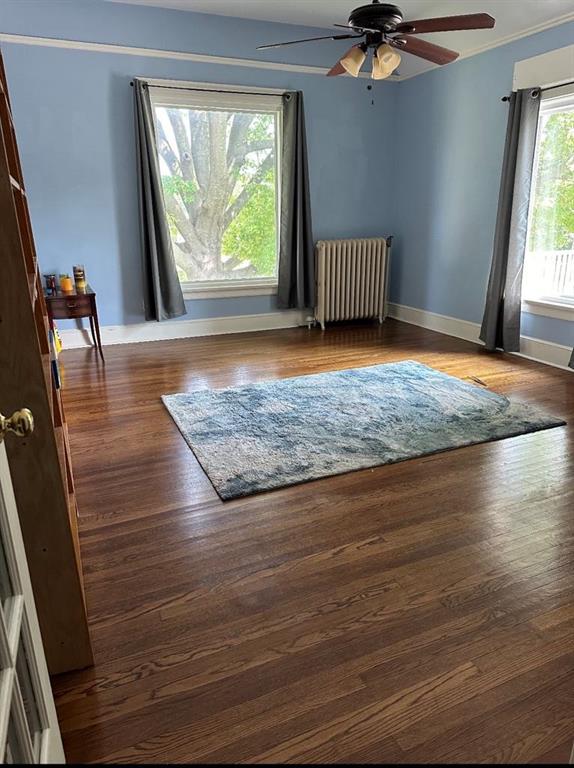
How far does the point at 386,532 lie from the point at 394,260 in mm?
4405

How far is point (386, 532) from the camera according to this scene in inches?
87.5

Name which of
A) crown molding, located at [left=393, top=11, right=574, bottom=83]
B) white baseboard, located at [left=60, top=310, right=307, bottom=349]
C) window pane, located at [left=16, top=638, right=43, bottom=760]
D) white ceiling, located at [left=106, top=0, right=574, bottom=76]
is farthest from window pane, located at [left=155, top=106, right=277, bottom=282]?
window pane, located at [left=16, top=638, right=43, bottom=760]

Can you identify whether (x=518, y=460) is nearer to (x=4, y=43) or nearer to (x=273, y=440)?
(x=273, y=440)

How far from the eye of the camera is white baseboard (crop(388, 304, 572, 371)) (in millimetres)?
4358

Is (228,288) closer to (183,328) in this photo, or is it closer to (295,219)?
(183,328)

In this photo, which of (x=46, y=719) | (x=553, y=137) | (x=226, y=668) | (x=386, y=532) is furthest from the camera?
(x=553, y=137)

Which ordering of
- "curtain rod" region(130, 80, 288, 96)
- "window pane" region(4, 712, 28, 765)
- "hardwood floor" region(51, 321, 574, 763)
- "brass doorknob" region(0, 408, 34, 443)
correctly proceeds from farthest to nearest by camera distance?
"curtain rod" region(130, 80, 288, 96)
"hardwood floor" region(51, 321, 574, 763)
"brass doorknob" region(0, 408, 34, 443)
"window pane" region(4, 712, 28, 765)

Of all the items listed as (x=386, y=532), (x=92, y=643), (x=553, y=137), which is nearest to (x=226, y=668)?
(x=92, y=643)

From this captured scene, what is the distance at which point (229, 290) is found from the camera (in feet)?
17.8

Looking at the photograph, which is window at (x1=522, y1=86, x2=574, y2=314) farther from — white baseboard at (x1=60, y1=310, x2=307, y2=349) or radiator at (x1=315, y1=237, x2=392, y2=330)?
white baseboard at (x1=60, y1=310, x2=307, y2=349)

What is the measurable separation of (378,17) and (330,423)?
2.14 m

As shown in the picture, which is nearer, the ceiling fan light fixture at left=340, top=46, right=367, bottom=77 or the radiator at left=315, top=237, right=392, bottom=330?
the ceiling fan light fixture at left=340, top=46, right=367, bottom=77

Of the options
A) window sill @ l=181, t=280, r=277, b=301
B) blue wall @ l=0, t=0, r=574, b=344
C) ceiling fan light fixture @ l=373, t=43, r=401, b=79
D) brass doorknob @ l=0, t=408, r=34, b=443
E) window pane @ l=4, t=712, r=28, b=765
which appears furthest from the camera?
window sill @ l=181, t=280, r=277, b=301

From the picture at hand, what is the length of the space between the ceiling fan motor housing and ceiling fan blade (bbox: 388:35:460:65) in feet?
0.62
